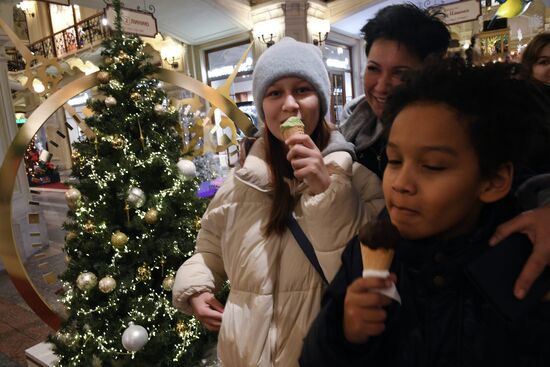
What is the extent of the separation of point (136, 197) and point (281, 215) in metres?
1.52

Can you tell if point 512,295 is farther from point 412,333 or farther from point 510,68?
point 510,68

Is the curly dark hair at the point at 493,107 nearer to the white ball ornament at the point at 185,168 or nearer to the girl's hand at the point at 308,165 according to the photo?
the girl's hand at the point at 308,165

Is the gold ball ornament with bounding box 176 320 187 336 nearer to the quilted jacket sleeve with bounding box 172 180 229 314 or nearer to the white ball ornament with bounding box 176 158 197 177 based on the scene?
the white ball ornament with bounding box 176 158 197 177

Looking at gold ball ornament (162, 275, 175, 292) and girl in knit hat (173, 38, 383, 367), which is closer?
girl in knit hat (173, 38, 383, 367)

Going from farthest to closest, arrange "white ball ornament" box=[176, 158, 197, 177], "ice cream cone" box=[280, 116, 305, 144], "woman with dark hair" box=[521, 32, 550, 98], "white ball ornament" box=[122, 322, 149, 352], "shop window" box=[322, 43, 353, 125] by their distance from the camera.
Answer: "shop window" box=[322, 43, 353, 125]
"white ball ornament" box=[176, 158, 197, 177]
"white ball ornament" box=[122, 322, 149, 352]
"woman with dark hair" box=[521, 32, 550, 98]
"ice cream cone" box=[280, 116, 305, 144]

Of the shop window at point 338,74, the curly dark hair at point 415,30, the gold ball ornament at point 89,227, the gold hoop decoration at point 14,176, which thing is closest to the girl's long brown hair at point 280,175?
the curly dark hair at point 415,30

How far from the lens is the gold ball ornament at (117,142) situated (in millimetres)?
2420

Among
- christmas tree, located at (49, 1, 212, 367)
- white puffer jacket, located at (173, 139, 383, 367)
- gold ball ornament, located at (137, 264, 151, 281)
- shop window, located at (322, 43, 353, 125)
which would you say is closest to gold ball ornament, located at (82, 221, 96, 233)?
christmas tree, located at (49, 1, 212, 367)

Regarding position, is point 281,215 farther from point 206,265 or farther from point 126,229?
point 126,229

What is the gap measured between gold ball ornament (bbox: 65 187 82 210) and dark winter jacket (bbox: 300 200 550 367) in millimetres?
2082

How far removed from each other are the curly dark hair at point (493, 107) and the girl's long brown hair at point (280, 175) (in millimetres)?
492

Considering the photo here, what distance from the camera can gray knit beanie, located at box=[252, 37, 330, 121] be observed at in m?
1.21

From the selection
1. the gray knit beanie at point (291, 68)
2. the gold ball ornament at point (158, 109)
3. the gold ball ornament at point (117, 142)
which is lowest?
the gold ball ornament at point (117, 142)

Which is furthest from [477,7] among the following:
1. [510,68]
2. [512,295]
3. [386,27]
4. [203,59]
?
[203,59]
